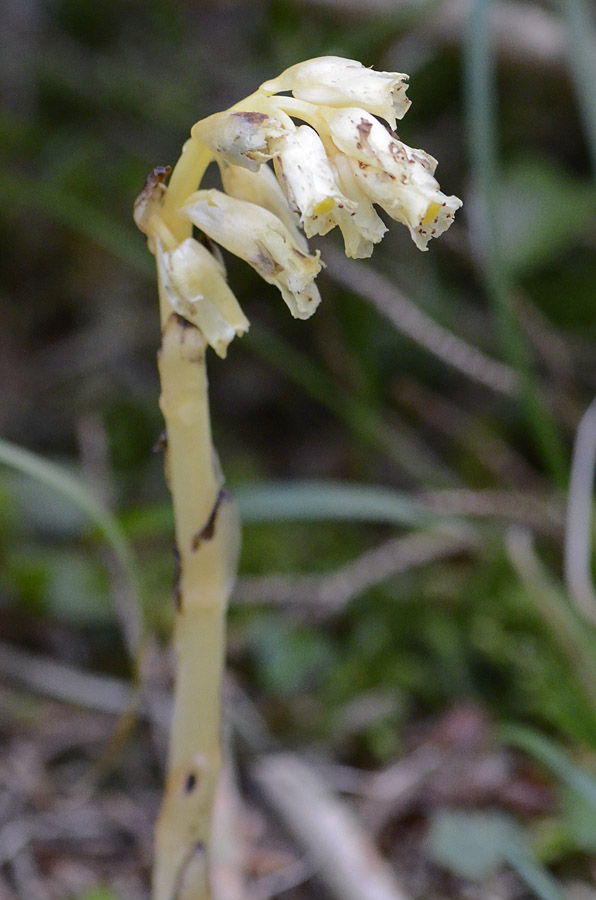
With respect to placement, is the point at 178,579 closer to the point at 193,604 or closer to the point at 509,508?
the point at 193,604

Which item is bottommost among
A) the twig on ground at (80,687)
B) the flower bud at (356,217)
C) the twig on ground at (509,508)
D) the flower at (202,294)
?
the twig on ground at (80,687)

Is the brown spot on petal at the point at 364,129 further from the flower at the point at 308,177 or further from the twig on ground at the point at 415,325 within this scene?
the twig on ground at the point at 415,325

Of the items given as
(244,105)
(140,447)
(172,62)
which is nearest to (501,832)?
(244,105)

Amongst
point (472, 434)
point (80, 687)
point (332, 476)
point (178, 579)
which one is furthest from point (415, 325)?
point (178, 579)

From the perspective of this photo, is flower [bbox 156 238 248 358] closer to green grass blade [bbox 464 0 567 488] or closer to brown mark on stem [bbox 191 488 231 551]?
brown mark on stem [bbox 191 488 231 551]

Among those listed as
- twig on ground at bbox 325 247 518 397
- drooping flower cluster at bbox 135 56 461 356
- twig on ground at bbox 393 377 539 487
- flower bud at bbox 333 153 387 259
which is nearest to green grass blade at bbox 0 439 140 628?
drooping flower cluster at bbox 135 56 461 356

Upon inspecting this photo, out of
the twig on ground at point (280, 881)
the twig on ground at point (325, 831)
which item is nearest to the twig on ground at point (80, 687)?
the twig on ground at point (325, 831)

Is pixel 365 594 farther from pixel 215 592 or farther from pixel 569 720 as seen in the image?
pixel 215 592
